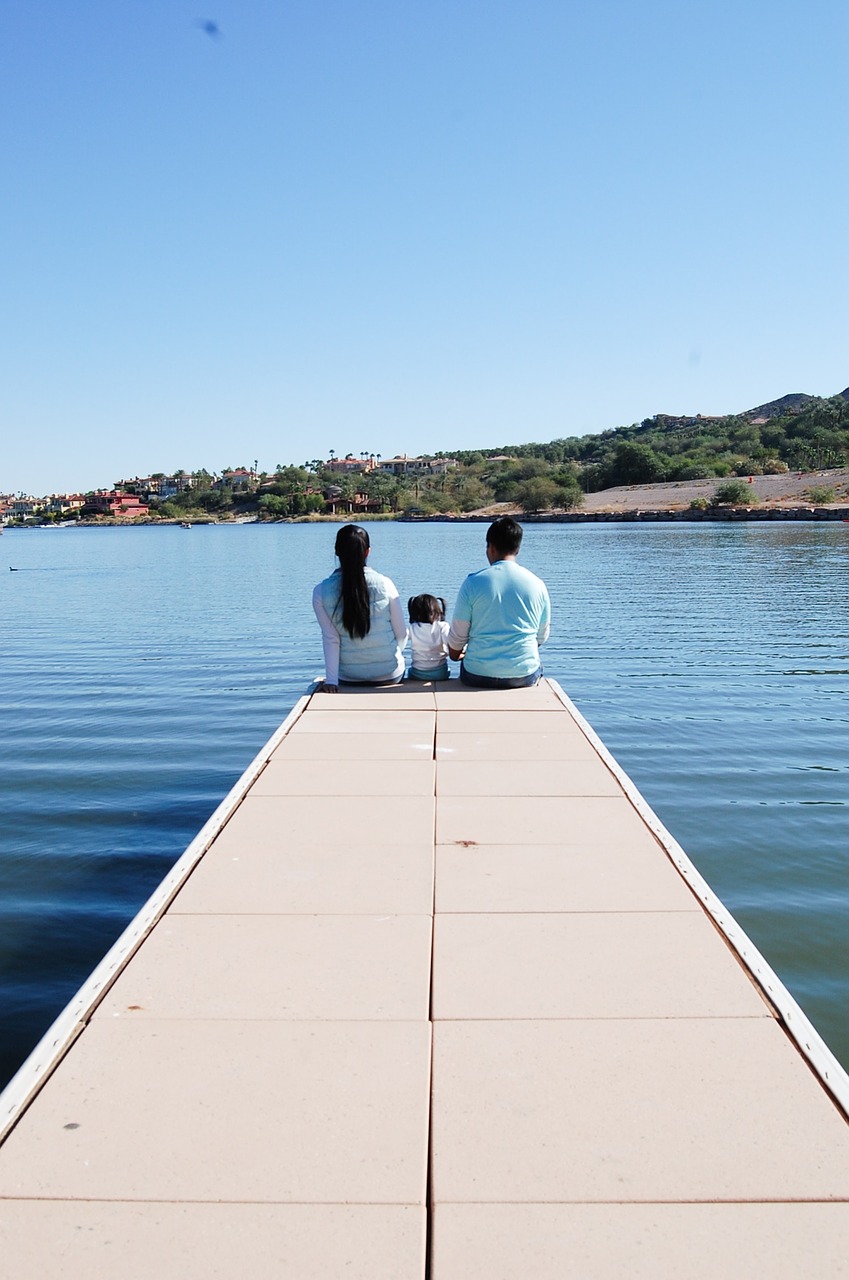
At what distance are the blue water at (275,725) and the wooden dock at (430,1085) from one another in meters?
1.36

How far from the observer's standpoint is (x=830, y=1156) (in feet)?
8.11

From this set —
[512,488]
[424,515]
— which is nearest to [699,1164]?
[512,488]

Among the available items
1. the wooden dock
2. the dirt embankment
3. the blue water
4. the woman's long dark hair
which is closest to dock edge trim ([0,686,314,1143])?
the wooden dock

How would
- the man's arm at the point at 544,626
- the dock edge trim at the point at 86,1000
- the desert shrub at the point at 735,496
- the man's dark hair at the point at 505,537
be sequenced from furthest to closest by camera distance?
the desert shrub at the point at 735,496 < the man's arm at the point at 544,626 < the man's dark hair at the point at 505,537 < the dock edge trim at the point at 86,1000

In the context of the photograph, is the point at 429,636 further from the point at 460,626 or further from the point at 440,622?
the point at 460,626

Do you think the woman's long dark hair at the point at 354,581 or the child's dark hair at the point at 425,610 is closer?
the woman's long dark hair at the point at 354,581

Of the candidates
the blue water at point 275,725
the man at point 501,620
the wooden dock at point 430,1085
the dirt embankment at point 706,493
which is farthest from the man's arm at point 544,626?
the dirt embankment at point 706,493

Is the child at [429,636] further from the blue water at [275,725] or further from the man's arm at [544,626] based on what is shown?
the blue water at [275,725]

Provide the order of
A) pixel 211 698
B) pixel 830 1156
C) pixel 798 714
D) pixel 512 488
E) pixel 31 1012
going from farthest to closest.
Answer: pixel 512 488
pixel 211 698
pixel 798 714
pixel 31 1012
pixel 830 1156

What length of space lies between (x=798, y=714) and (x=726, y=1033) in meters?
8.76

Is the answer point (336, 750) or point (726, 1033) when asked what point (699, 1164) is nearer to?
point (726, 1033)

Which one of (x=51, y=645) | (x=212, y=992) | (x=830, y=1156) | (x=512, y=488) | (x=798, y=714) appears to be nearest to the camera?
(x=830, y=1156)

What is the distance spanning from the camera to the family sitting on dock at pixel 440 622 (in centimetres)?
762

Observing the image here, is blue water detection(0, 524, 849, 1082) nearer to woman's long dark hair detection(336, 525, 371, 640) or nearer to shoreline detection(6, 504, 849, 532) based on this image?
woman's long dark hair detection(336, 525, 371, 640)
